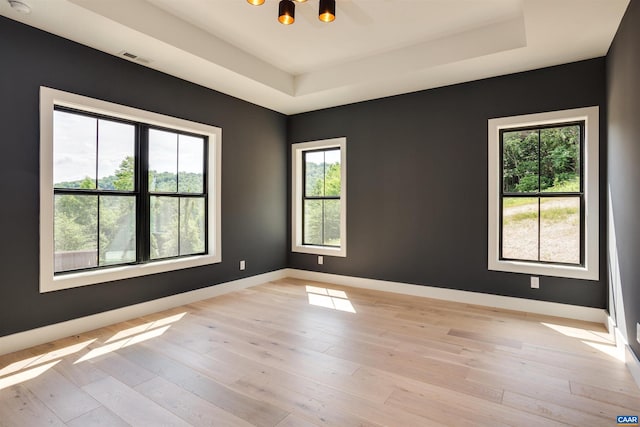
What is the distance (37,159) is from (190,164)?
1.60 m

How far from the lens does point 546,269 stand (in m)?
3.64

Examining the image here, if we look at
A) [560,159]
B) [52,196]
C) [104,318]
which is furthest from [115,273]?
[560,159]

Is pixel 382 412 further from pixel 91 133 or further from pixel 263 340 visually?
pixel 91 133

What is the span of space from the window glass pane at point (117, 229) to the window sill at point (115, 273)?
0.12 metres

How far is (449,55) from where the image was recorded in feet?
11.7

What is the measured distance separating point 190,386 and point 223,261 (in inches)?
96.6

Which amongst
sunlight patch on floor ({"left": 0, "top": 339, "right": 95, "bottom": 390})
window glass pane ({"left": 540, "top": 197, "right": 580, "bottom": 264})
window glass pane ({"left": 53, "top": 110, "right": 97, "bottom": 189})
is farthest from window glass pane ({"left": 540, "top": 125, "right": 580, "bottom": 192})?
sunlight patch on floor ({"left": 0, "top": 339, "right": 95, "bottom": 390})

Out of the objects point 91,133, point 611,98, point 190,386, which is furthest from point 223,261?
point 611,98

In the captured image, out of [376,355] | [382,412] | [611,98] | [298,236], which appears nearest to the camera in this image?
[382,412]

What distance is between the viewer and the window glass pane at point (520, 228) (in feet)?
12.4

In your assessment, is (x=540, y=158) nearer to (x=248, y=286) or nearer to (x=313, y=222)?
(x=313, y=222)

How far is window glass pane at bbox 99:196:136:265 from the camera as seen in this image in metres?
3.39

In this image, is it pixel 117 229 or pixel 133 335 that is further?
pixel 117 229

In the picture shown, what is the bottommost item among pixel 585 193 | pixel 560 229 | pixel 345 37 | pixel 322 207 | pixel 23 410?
pixel 23 410
